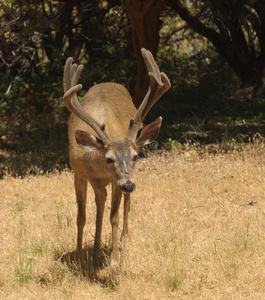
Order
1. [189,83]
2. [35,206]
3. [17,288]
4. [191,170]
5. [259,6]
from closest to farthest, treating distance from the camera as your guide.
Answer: [17,288], [35,206], [191,170], [259,6], [189,83]

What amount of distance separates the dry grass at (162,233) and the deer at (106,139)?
43 centimetres

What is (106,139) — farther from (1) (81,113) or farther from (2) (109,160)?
(1) (81,113)

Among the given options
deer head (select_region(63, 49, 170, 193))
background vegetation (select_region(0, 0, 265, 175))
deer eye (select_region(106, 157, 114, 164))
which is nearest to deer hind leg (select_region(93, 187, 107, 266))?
deer head (select_region(63, 49, 170, 193))

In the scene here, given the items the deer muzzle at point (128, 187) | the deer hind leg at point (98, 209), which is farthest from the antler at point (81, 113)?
the deer hind leg at point (98, 209)

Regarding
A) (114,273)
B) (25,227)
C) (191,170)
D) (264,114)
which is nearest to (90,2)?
(264,114)

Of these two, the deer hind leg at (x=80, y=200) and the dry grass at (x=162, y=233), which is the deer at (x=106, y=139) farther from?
the dry grass at (x=162, y=233)

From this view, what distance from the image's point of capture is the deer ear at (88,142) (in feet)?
15.7

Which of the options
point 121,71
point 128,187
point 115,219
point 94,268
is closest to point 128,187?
point 128,187

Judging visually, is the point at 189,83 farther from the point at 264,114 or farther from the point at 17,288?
the point at 17,288

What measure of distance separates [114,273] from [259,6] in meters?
7.29

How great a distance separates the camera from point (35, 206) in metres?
7.13

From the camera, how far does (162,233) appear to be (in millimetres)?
5895

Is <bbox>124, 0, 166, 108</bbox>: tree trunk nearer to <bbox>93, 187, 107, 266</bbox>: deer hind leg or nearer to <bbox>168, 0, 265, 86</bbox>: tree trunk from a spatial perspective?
<bbox>168, 0, 265, 86</bbox>: tree trunk

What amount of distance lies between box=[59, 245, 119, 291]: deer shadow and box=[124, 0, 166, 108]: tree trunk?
419 cm
